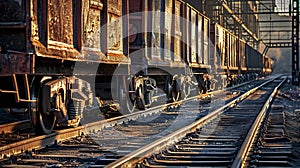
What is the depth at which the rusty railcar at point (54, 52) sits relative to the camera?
738cm

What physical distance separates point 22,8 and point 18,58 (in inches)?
27.4

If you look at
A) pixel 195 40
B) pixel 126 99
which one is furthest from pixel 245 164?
pixel 195 40

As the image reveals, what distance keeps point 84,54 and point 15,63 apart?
2.09m

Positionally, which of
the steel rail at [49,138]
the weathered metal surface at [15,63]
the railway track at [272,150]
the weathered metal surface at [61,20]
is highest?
the weathered metal surface at [61,20]

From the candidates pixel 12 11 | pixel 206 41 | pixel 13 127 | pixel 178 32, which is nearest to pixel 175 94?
pixel 178 32

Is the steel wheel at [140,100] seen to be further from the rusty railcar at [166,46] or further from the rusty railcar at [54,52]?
the rusty railcar at [54,52]

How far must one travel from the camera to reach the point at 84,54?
9.20 meters

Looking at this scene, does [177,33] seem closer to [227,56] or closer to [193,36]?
[193,36]

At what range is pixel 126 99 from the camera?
41.1 ft

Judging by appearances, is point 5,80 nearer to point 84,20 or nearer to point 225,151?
point 84,20

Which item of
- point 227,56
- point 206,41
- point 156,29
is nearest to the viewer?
point 156,29

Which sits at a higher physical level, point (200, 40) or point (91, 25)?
point (200, 40)

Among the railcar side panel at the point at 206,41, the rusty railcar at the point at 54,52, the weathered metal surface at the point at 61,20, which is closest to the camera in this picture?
the rusty railcar at the point at 54,52

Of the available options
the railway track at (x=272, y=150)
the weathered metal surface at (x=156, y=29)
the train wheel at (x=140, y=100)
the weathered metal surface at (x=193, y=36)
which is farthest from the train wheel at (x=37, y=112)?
the weathered metal surface at (x=193, y=36)
